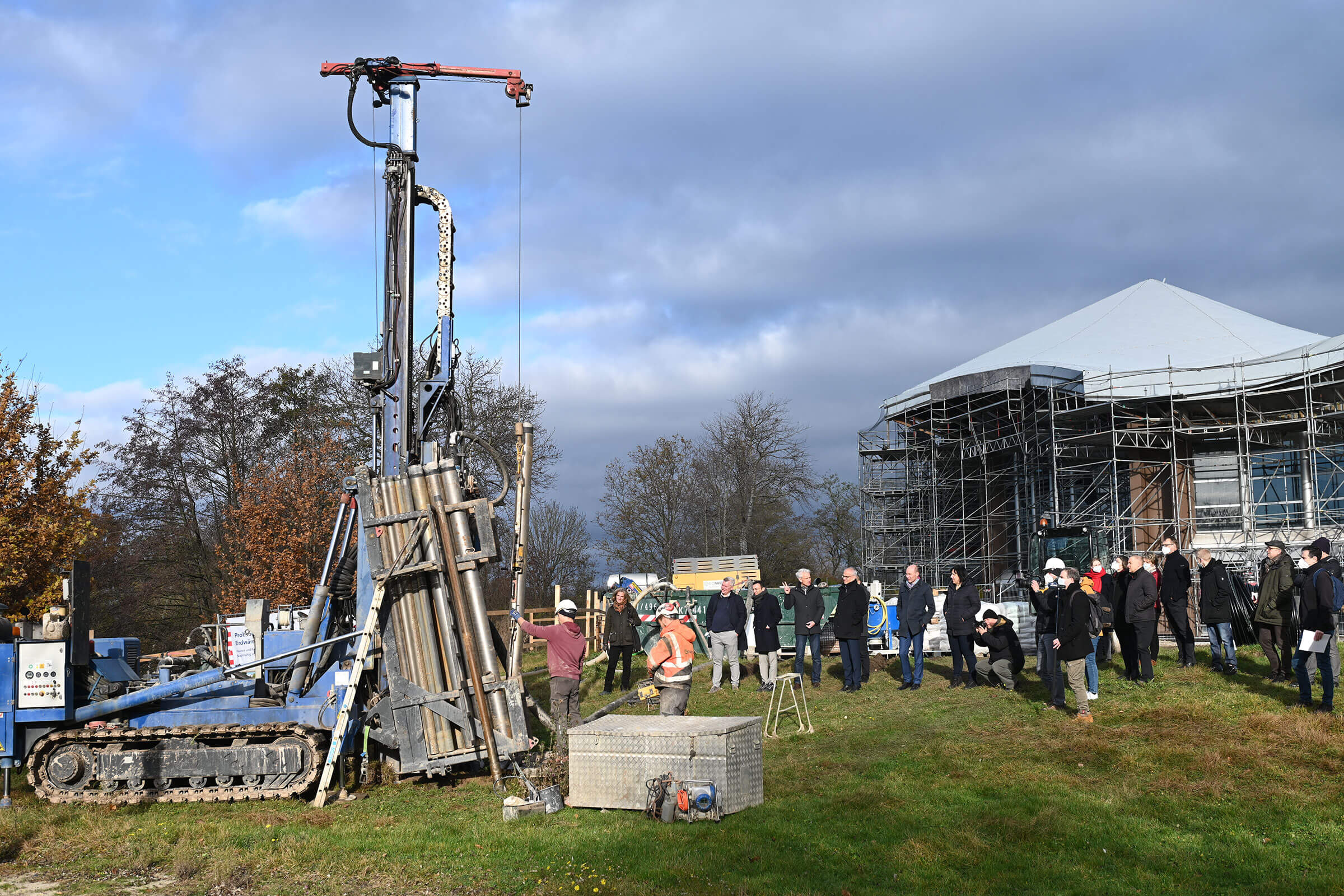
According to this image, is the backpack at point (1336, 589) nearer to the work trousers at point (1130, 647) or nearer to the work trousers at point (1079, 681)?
the work trousers at point (1130, 647)

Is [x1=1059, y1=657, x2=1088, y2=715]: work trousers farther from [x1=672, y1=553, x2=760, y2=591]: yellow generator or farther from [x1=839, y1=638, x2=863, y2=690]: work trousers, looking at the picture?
[x1=672, y1=553, x2=760, y2=591]: yellow generator

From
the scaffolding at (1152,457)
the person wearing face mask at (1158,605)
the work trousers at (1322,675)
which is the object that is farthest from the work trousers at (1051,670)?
the scaffolding at (1152,457)

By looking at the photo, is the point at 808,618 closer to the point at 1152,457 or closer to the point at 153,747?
the point at 153,747

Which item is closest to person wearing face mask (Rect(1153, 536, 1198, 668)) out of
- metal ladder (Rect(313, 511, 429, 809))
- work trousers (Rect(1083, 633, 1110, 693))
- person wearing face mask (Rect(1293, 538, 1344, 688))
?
person wearing face mask (Rect(1293, 538, 1344, 688))

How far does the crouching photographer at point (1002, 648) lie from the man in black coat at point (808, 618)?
251cm

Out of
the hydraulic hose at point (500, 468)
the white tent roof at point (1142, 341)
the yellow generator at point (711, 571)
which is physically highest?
the white tent roof at point (1142, 341)

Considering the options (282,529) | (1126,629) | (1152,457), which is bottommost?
(1126,629)

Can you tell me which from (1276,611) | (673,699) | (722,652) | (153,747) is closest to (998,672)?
(1276,611)

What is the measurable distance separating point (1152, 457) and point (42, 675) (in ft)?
103

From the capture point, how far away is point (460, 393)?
37188 millimetres

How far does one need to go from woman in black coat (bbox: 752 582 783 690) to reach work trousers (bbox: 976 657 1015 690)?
2.93 metres

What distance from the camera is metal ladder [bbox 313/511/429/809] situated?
31.7ft

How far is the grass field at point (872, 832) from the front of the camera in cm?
700

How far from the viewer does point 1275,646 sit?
1302 centimetres
